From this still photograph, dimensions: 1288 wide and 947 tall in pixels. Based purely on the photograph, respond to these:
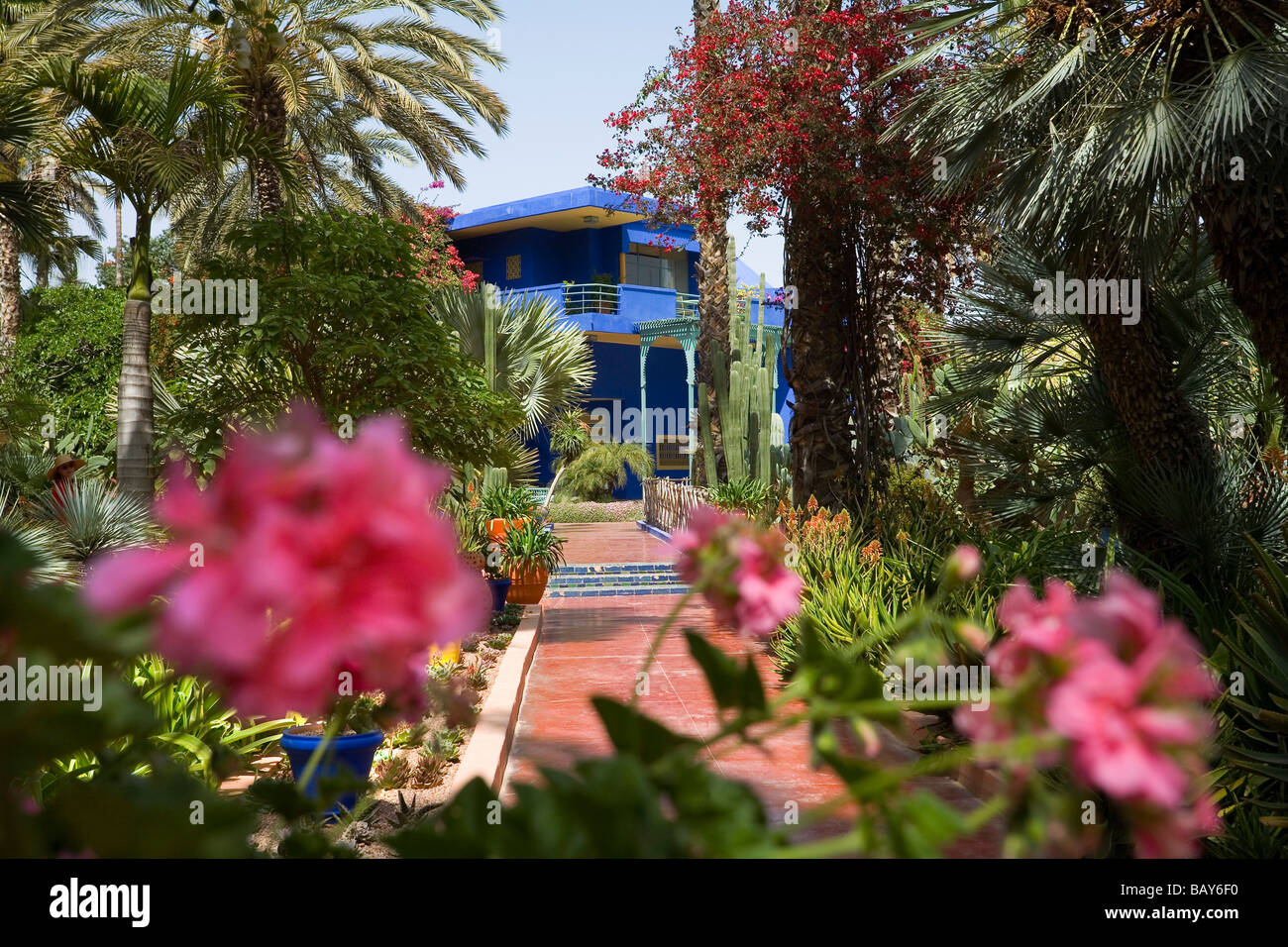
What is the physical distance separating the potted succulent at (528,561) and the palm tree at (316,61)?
4.22 m

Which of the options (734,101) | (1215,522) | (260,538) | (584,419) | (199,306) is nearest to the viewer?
(260,538)

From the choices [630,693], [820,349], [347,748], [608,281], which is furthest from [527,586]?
[608,281]

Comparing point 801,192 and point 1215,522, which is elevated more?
point 801,192

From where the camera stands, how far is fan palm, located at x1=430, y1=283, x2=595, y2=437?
17.2 metres

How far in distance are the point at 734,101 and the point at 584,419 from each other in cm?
1995

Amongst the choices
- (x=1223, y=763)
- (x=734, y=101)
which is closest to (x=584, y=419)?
(x=734, y=101)

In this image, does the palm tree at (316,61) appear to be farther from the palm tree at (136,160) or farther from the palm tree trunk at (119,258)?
the palm tree trunk at (119,258)

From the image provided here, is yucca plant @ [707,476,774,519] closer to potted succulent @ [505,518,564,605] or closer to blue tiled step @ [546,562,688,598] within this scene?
blue tiled step @ [546,562,688,598]

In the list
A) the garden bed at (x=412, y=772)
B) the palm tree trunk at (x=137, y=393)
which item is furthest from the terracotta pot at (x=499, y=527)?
the palm tree trunk at (x=137, y=393)

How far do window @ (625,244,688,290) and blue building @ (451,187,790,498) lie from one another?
0.10 feet

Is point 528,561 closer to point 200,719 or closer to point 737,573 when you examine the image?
point 200,719

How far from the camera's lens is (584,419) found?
2914 cm
